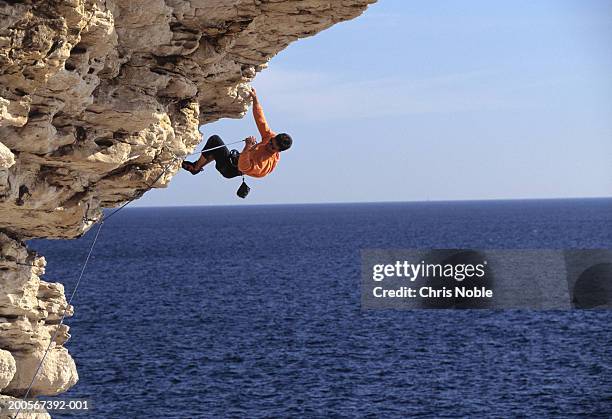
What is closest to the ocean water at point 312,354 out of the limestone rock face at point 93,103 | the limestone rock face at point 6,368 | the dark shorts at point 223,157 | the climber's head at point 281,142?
the limestone rock face at point 6,368

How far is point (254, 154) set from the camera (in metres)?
16.1

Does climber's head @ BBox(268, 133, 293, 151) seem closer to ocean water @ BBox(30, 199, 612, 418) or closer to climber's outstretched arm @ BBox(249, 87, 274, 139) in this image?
climber's outstretched arm @ BBox(249, 87, 274, 139)

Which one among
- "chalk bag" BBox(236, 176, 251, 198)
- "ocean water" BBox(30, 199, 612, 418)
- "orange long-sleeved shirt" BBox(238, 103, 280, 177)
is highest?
"orange long-sleeved shirt" BBox(238, 103, 280, 177)

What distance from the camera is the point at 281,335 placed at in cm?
5666

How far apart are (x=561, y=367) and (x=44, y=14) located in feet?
134

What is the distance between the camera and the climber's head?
15.5m

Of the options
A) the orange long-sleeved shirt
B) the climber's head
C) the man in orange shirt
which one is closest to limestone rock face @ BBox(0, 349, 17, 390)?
the man in orange shirt

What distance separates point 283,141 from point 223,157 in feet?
6.52

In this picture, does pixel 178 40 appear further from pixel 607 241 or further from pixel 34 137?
pixel 607 241

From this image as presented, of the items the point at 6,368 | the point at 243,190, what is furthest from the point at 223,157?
the point at 6,368

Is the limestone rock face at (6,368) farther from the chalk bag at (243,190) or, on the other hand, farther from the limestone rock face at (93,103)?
the chalk bag at (243,190)

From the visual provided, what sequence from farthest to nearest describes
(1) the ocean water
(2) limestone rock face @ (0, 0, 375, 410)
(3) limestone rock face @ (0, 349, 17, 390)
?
(1) the ocean water → (3) limestone rock face @ (0, 349, 17, 390) → (2) limestone rock face @ (0, 0, 375, 410)

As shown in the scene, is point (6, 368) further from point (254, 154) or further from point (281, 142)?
point (281, 142)

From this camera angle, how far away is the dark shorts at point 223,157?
1703 cm
